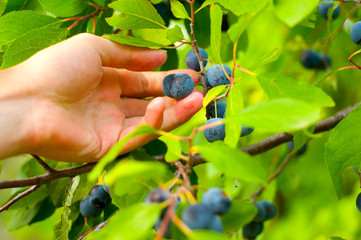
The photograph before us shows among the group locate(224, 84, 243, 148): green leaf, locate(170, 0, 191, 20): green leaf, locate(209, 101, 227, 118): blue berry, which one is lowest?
locate(209, 101, 227, 118): blue berry

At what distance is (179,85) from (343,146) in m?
0.50

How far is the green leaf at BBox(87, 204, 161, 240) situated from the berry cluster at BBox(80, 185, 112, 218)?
2.10 ft

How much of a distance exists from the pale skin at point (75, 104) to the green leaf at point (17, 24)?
8.5 inches

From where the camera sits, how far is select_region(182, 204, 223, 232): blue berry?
0.66 metres

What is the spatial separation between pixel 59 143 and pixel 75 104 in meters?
0.15

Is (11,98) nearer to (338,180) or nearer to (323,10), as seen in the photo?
(338,180)

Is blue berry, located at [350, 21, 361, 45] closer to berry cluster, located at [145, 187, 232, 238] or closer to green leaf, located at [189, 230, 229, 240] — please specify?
berry cluster, located at [145, 187, 232, 238]

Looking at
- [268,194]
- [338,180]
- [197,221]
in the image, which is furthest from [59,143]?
[268,194]

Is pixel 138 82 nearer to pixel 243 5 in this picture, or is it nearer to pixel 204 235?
pixel 243 5

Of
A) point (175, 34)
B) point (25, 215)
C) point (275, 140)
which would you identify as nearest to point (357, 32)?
point (275, 140)

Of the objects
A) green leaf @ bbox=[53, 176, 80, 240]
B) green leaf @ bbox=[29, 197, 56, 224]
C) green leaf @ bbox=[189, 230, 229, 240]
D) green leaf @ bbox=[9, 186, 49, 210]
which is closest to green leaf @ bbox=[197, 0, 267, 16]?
green leaf @ bbox=[189, 230, 229, 240]

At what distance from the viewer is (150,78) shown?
1446 millimetres

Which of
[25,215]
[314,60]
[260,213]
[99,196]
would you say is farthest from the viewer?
[314,60]

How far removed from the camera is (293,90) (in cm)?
88
